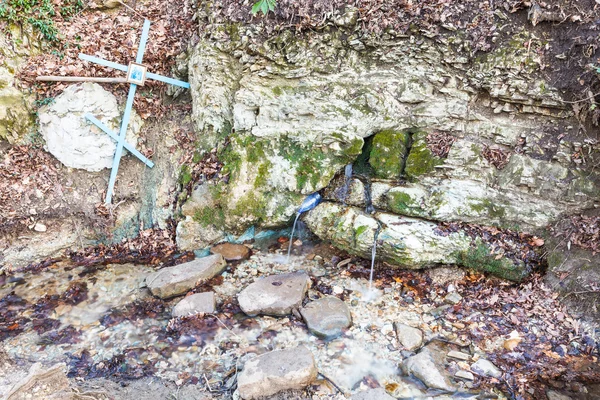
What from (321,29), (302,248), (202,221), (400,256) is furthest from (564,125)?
(202,221)

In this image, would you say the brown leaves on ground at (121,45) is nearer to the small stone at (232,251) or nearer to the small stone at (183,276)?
the small stone at (232,251)

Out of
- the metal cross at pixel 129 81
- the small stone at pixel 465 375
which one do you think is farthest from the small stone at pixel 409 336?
the metal cross at pixel 129 81

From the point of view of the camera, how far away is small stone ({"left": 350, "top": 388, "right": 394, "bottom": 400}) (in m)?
3.75

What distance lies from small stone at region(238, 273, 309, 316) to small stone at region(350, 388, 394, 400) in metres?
1.42

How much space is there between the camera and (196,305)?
501 cm

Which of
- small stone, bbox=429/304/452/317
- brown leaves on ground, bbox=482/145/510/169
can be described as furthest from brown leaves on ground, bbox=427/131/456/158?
small stone, bbox=429/304/452/317

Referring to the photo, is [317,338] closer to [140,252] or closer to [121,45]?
[140,252]

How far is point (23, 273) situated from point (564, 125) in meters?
8.22

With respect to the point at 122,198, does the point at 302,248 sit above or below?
below

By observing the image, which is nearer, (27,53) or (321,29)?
(321,29)

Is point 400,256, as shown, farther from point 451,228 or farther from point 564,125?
point 564,125

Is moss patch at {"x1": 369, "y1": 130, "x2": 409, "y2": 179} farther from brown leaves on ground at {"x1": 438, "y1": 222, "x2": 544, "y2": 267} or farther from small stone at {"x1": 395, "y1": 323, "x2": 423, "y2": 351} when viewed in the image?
small stone at {"x1": 395, "y1": 323, "x2": 423, "y2": 351}

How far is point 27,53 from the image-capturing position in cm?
593

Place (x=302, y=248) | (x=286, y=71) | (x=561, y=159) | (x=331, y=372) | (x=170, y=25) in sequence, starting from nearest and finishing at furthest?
1. (x=331, y=372)
2. (x=561, y=159)
3. (x=286, y=71)
4. (x=302, y=248)
5. (x=170, y=25)
